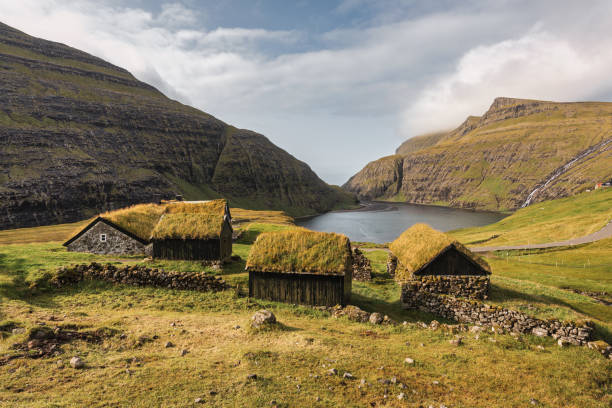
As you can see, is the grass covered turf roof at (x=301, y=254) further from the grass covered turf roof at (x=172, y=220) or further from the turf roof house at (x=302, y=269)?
the grass covered turf roof at (x=172, y=220)

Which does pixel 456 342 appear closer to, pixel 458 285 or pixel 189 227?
pixel 458 285

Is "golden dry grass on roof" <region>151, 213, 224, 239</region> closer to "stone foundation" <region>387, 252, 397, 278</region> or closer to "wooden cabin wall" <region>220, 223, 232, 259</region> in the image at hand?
"wooden cabin wall" <region>220, 223, 232, 259</region>

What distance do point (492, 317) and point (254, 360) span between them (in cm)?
1575

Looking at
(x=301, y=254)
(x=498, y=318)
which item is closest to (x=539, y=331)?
(x=498, y=318)

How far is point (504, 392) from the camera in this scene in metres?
10.9

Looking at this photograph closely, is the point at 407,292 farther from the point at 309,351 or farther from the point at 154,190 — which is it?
the point at 154,190

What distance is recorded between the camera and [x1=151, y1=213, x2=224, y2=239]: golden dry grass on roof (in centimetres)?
3005

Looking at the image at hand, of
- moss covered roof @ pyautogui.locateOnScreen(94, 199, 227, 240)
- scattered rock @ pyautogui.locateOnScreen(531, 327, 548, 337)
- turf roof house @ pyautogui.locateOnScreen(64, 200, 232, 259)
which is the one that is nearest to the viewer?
scattered rock @ pyautogui.locateOnScreen(531, 327, 548, 337)

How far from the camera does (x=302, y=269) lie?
2169cm

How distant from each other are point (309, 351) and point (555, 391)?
372 inches

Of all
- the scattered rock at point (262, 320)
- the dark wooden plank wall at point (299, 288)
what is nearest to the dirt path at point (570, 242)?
the dark wooden plank wall at point (299, 288)

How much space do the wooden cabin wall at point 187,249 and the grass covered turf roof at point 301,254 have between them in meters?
8.64

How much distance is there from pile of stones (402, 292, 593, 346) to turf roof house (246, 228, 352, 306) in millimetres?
6141

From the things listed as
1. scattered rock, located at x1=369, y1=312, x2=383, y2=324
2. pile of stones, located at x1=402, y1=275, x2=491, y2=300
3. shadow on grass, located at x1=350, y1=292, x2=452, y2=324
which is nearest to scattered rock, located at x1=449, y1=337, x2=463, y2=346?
scattered rock, located at x1=369, y1=312, x2=383, y2=324
